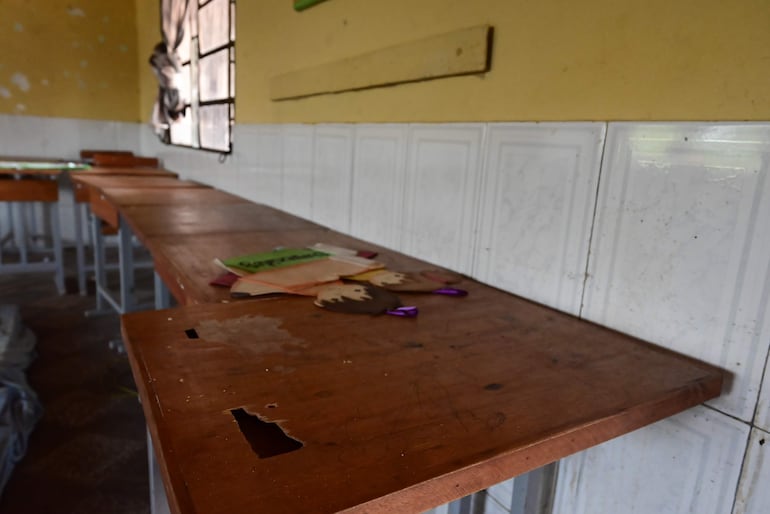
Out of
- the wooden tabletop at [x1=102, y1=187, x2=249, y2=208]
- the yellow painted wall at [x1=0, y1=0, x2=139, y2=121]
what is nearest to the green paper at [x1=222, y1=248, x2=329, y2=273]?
the wooden tabletop at [x1=102, y1=187, x2=249, y2=208]

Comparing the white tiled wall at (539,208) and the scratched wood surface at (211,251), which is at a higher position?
the white tiled wall at (539,208)

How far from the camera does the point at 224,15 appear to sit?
120 inches

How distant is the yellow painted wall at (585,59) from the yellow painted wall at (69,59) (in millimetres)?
4688

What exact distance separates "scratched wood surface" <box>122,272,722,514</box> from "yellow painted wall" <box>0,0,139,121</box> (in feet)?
18.0

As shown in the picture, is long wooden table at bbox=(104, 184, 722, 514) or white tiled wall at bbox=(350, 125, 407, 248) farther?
white tiled wall at bbox=(350, 125, 407, 248)

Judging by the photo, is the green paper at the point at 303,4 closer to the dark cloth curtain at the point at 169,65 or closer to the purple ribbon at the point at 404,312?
the purple ribbon at the point at 404,312

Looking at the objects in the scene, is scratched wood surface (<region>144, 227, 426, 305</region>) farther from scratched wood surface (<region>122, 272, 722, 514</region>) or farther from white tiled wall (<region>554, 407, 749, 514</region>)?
white tiled wall (<region>554, 407, 749, 514</region>)

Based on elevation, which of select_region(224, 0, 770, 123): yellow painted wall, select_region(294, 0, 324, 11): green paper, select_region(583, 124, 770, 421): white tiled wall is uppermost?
select_region(294, 0, 324, 11): green paper

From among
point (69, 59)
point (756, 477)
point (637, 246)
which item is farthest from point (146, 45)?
point (756, 477)

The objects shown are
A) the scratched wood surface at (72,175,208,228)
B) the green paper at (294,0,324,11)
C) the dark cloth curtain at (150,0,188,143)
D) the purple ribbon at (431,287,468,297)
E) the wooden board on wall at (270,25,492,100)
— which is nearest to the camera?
the purple ribbon at (431,287,468,297)

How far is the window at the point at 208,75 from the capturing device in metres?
3.04

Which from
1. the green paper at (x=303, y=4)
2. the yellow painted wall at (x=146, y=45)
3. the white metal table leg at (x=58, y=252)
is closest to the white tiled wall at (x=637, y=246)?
the green paper at (x=303, y=4)

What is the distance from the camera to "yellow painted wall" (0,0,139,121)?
16.4 ft

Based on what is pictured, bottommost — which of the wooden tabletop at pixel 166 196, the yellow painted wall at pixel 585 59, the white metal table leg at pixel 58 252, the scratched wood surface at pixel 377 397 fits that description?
the white metal table leg at pixel 58 252
